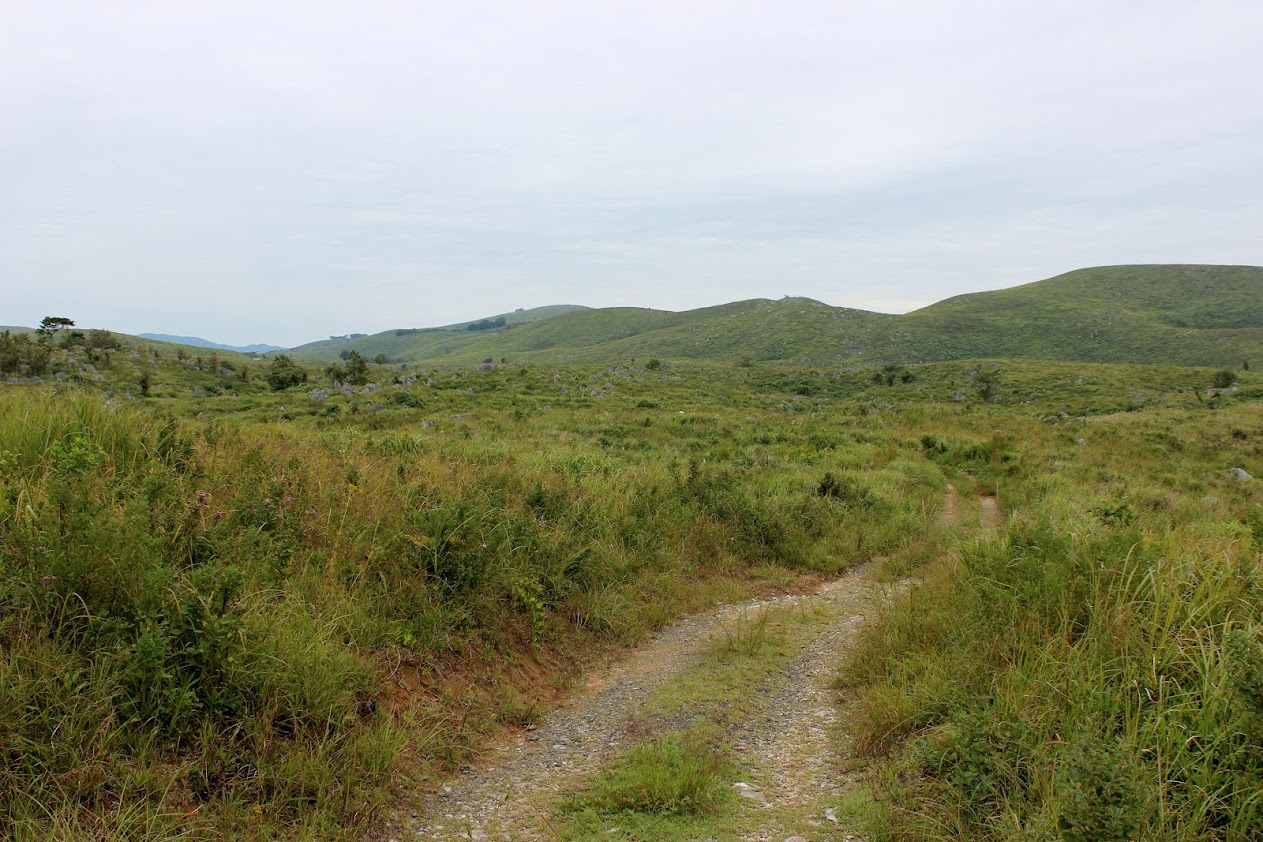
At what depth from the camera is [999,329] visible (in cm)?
9375

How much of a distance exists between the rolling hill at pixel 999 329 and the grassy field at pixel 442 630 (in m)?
69.1

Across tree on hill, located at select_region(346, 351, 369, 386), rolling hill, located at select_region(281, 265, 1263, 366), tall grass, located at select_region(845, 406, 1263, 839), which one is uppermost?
rolling hill, located at select_region(281, 265, 1263, 366)

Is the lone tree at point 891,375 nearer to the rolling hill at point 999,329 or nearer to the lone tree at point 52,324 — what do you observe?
the rolling hill at point 999,329

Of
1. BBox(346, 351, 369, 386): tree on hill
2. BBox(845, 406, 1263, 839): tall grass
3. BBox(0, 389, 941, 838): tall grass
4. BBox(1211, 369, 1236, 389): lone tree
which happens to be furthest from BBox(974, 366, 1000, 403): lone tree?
BBox(845, 406, 1263, 839): tall grass

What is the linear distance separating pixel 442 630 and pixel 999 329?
341ft

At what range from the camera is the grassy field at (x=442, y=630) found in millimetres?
3152

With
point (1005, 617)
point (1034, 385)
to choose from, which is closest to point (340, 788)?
point (1005, 617)

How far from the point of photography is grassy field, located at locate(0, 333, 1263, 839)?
3.15m

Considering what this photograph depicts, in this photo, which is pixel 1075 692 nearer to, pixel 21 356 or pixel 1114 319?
pixel 21 356

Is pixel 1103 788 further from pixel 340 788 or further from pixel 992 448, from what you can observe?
pixel 992 448

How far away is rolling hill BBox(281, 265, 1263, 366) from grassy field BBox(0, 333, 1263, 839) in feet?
227

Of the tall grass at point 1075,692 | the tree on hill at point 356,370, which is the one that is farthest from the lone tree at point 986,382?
the tall grass at point 1075,692

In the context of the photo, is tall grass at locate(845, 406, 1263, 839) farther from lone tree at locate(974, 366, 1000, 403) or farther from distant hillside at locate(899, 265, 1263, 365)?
distant hillside at locate(899, 265, 1263, 365)

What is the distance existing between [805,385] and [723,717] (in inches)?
1569
